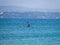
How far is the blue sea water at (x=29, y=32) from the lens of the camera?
5.76 feet

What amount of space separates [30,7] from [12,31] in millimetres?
386

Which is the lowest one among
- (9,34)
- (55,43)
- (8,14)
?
(55,43)

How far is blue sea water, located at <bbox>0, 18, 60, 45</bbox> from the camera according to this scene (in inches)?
69.1

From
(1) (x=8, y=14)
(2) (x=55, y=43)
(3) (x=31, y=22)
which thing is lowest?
(2) (x=55, y=43)

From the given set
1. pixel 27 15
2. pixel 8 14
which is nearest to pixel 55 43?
pixel 27 15

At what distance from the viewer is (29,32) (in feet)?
5.79

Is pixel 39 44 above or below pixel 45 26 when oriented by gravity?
below

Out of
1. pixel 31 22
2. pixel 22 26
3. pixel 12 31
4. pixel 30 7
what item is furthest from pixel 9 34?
pixel 30 7

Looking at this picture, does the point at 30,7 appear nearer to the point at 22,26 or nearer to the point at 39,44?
the point at 22,26

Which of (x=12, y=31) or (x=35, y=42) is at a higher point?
(x=12, y=31)

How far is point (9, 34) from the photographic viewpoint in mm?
1751

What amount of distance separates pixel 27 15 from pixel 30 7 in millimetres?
111

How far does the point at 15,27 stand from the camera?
70.1 inches

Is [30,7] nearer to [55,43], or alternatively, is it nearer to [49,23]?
[49,23]
